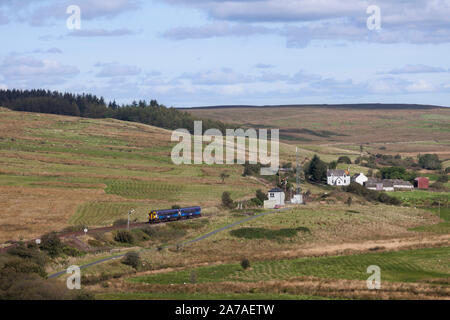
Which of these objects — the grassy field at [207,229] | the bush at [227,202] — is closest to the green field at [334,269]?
the grassy field at [207,229]

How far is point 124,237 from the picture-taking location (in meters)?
73.0

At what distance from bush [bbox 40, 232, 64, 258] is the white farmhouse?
88709 mm

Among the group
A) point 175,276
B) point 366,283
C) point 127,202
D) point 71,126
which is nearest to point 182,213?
point 127,202

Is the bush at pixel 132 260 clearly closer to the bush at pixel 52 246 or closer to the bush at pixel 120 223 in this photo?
the bush at pixel 52 246

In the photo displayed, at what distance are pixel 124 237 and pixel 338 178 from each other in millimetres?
78989

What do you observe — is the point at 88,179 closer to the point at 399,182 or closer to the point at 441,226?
the point at 441,226

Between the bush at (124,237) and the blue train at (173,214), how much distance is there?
11020 mm

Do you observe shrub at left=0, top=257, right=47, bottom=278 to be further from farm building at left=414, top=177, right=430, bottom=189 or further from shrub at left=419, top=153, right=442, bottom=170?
shrub at left=419, top=153, right=442, bottom=170

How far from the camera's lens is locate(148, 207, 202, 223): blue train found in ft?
278

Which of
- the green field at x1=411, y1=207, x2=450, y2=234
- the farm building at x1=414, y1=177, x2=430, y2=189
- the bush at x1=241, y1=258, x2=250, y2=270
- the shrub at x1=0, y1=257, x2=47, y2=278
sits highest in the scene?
the shrub at x1=0, y1=257, x2=47, y2=278

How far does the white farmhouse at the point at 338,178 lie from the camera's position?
14325 cm

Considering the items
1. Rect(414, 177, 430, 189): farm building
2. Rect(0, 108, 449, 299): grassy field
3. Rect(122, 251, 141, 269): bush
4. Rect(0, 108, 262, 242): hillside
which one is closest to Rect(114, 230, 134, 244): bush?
Rect(0, 108, 449, 299): grassy field

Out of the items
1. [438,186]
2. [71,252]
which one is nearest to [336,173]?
[438,186]
